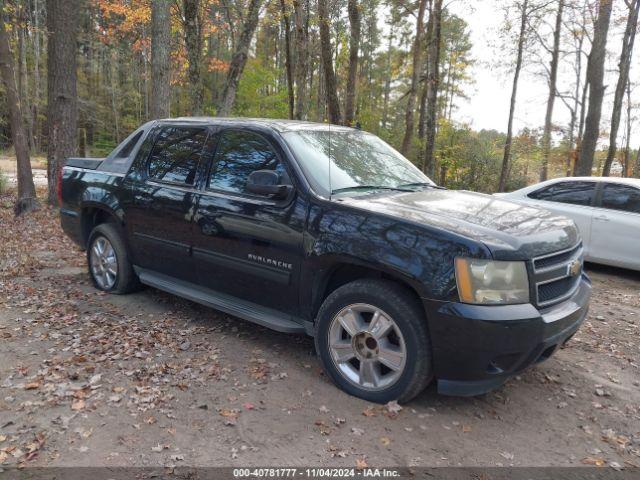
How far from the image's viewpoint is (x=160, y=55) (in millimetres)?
10484

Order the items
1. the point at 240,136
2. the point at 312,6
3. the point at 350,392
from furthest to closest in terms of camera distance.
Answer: the point at 312,6, the point at 240,136, the point at 350,392

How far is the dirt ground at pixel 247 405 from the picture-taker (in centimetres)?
304

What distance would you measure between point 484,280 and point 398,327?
643 mm

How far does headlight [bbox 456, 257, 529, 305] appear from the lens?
316 cm

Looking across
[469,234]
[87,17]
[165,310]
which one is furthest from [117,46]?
[469,234]

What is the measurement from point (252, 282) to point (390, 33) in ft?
108

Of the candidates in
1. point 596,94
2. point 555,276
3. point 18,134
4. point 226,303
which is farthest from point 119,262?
point 596,94

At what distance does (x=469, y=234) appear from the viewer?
10.7 feet

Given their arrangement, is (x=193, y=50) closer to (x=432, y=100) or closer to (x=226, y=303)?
(x=432, y=100)

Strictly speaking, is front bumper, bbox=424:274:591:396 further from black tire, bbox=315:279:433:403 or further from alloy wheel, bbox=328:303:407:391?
alloy wheel, bbox=328:303:407:391

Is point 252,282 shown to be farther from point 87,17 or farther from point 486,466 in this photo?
point 87,17

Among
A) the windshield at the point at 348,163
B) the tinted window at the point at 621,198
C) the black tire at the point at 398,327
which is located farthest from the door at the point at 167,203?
the tinted window at the point at 621,198

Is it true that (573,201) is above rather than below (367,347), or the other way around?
above

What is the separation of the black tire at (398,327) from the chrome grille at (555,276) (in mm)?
793
